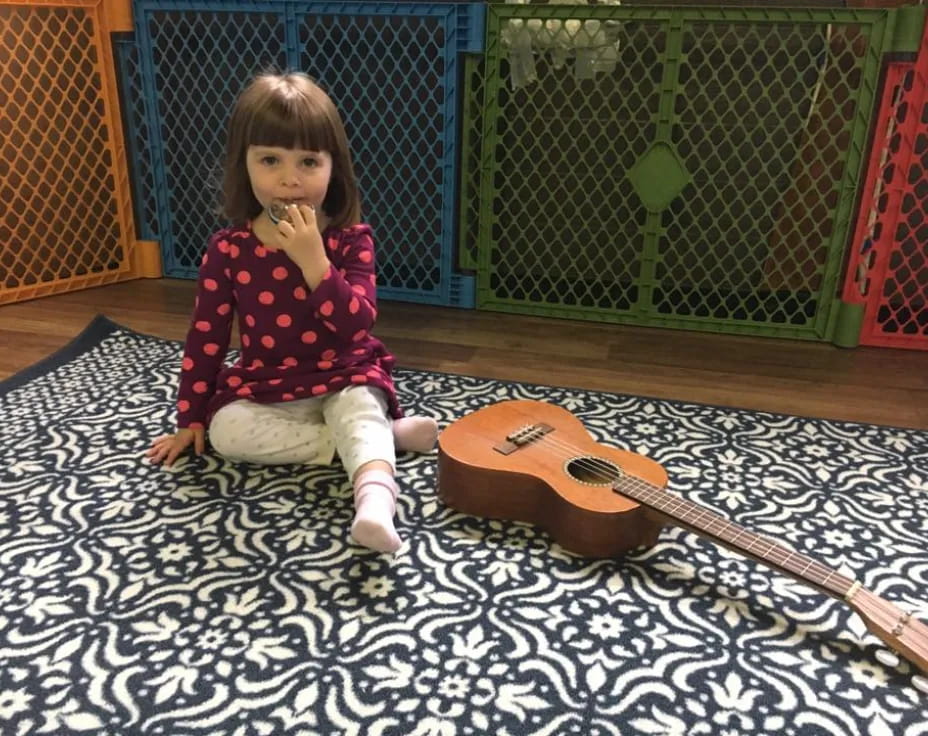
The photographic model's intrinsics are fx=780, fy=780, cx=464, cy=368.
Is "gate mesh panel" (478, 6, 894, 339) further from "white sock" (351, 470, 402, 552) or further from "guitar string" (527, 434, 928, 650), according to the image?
"white sock" (351, 470, 402, 552)

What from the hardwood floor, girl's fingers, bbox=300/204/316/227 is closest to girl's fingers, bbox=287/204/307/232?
girl's fingers, bbox=300/204/316/227

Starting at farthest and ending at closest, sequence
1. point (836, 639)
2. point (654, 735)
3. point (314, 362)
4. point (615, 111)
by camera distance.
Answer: point (615, 111), point (314, 362), point (836, 639), point (654, 735)

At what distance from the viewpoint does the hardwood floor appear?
1.48 metres

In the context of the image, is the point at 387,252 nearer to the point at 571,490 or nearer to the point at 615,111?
the point at 615,111

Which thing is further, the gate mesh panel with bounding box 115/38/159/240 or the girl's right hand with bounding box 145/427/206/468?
the gate mesh panel with bounding box 115/38/159/240

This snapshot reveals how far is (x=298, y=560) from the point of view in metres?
0.95

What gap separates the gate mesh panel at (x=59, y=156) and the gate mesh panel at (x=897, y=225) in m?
1.82

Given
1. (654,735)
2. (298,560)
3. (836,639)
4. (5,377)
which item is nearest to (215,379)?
(298,560)

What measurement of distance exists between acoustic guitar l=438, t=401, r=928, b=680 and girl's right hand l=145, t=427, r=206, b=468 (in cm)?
38

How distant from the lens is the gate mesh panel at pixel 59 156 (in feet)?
5.97

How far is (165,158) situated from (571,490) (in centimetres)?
158

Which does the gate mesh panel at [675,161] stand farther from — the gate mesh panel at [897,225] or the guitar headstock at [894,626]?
the guitar headstock at [894,626]

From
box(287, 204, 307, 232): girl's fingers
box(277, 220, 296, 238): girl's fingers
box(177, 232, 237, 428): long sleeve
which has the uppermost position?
box(287, 204, 307, 232): girl's fingers

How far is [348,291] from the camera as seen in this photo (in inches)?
41.8
